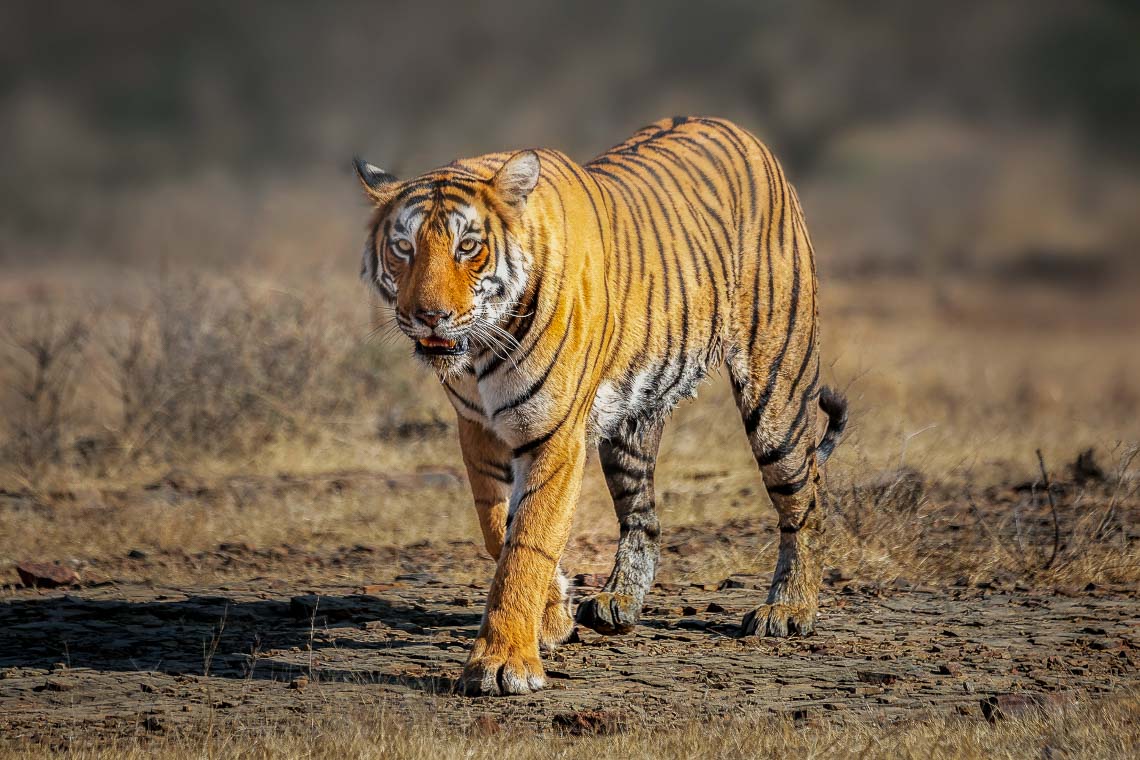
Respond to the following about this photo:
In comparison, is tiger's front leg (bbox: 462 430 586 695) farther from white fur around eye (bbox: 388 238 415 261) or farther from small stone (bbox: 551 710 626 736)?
white fur around eye (bbox: 388 238 415 261)

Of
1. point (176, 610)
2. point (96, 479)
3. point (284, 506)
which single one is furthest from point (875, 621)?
point (96, 479)

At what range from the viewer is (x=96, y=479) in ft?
27.8

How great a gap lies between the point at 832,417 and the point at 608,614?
138cm

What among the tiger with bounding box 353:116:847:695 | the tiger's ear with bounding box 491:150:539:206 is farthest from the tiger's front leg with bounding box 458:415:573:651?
the tiger's ear with bounding box 491:150:539:206

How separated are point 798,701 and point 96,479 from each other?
5476 millimetres

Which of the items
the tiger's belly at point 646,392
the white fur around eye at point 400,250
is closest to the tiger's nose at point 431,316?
the white fur around eye at point 400,250

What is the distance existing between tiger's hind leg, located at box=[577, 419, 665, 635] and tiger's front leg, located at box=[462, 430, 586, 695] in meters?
0.83

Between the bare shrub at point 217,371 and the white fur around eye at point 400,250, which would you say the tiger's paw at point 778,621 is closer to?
the white fur around eye at point 400,250

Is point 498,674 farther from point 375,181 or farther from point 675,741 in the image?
point 375,181

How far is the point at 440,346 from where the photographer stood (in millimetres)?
4246

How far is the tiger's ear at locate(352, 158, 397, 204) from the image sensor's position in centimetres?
454

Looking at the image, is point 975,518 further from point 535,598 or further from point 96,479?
point 96,479

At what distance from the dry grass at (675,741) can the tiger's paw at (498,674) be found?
0.93ft

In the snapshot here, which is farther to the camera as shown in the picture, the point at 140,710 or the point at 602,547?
the point at 602,547
